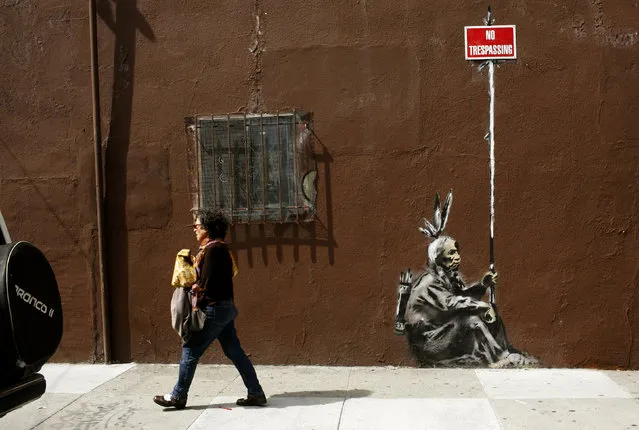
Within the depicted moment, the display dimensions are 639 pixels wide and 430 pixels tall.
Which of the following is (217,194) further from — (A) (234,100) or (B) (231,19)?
(B) (231,19)

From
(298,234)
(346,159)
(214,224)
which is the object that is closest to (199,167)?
(298,234)

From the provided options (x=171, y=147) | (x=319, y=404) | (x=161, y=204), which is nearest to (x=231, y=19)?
(x=171, y=147)

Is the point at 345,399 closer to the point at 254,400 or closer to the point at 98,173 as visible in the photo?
the point at 254,400

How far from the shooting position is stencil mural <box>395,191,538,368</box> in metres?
7.24

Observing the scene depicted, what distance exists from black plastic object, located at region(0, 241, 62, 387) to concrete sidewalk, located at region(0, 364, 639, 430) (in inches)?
58.4

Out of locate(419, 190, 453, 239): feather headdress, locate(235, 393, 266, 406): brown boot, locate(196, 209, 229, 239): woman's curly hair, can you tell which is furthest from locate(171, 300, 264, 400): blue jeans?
locate(419, 190, 453, 239): feather headdress

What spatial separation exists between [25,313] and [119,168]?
346 centimetres

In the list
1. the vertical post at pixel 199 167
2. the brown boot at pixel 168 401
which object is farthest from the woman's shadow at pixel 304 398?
the vertical post at pixel 199 167

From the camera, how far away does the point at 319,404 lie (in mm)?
6199

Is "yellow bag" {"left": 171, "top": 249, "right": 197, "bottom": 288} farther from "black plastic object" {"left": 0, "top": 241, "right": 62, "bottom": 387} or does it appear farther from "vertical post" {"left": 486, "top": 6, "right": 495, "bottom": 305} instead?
"vertical post" {"left": 486, "top": 6, "right": 495, "bottom": 305}

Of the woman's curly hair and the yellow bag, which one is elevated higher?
the woman's curly hair

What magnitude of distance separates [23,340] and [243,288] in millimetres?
3298

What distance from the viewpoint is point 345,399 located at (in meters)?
6.32

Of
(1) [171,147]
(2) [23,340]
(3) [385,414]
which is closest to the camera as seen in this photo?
(2) [23,340]
